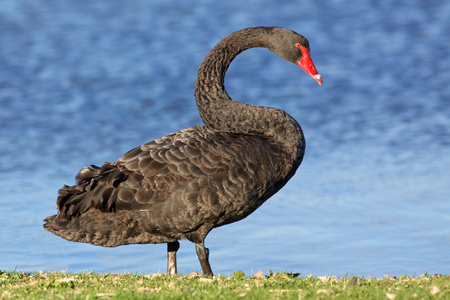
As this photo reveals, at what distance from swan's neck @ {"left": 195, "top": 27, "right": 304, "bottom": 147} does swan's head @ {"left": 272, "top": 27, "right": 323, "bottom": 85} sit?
16cm

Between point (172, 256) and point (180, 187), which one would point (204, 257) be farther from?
point (180, 187)

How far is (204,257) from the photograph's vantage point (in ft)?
25.3

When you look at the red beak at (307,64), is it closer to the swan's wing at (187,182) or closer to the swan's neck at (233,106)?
the swan's neck at (233,106)

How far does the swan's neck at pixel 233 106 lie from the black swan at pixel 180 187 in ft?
0.07

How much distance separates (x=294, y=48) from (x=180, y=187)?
3.38 m

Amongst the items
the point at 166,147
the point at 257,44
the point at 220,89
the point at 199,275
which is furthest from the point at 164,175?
the point at 257,44

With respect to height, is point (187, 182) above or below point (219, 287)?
above

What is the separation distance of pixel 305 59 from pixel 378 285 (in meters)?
4.06

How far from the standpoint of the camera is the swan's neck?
28.2 feet

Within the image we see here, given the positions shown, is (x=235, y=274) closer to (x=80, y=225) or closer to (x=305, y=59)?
(x=80, y=225)

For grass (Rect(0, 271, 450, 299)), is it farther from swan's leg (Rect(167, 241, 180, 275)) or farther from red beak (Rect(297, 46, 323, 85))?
red beak (Rect(297, 46, 323, 85))

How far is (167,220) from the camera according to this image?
7520 mm

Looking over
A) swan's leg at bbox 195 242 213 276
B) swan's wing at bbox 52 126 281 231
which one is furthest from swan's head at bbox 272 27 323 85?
swan's leg at bbox 195 242 213 276

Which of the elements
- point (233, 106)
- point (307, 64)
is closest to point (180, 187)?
point (233, 106)
